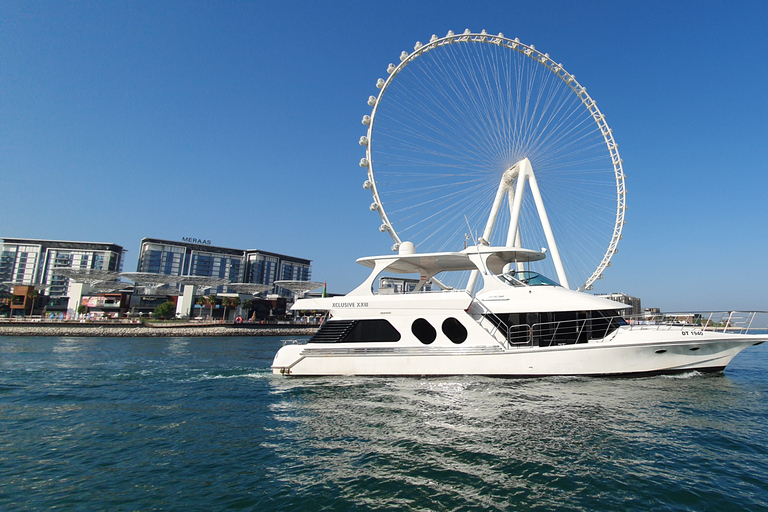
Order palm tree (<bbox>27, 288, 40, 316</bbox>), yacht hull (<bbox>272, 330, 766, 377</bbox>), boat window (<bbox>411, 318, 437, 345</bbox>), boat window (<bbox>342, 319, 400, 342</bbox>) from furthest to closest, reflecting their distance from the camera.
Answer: palm tree (<bbox>27, 288, 40, 316</bbox>) < boat window (<bbox>342, 319, 400, 342</bbox>) < boat window (<bbox>411, 318, 437, 345</bbox>) < yacht hull (<bbox>272, 330, 766, 377</bbox>)

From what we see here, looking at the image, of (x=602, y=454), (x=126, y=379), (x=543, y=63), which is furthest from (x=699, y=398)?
(x=543, y=63)

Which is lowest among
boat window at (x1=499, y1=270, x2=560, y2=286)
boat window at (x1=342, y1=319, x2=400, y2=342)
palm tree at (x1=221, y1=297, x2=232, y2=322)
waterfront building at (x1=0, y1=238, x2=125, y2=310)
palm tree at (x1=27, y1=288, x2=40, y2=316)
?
palm tree at (x1=27, y1=288, x2=40, y2=316)

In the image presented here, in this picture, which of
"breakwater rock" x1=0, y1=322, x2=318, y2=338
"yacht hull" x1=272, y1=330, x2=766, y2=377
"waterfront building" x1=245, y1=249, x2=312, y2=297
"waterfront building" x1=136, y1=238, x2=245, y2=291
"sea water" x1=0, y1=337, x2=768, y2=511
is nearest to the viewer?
"sea water" x1=0, y1=337, x2=768, y2=511

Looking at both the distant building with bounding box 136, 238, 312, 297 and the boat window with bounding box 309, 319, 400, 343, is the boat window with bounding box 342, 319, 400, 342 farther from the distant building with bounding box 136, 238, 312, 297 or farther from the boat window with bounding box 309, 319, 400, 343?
the distant building with bounding box 136, 238, 312, 297

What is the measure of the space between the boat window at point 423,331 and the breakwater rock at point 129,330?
48906 millimetres

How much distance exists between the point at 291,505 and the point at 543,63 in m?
30.7

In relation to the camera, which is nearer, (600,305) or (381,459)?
(381,459)

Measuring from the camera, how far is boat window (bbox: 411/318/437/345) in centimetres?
1440

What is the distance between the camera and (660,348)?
12.8 m

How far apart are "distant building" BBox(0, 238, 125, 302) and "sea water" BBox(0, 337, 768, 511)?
449 ft

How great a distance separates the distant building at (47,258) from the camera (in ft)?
407

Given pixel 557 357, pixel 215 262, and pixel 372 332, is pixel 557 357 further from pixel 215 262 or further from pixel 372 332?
pixel 215 262

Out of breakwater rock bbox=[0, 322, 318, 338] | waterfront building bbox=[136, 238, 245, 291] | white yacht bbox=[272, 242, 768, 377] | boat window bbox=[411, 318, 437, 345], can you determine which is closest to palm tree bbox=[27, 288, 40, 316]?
breakwater rock bbox=[0, 322, 318, 338]

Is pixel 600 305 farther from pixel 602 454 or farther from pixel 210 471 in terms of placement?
pixel 210 471
